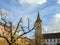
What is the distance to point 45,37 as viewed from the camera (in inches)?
5463

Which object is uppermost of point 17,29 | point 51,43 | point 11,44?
point 17,29

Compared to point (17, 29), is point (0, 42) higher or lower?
lower

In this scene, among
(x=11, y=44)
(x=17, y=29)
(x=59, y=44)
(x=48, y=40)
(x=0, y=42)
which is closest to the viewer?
(x=11, y=44)

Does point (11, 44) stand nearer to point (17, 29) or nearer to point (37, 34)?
point (17, 29)

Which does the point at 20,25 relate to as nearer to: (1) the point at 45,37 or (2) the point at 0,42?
(2) the point at 0,42

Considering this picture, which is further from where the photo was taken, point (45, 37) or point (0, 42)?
point (45, 37)

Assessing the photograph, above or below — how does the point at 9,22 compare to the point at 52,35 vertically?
above

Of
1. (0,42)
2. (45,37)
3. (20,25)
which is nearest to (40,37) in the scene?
(45,37)

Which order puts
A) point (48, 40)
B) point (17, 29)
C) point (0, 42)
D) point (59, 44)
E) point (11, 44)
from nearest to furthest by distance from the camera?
point (11, 44) → point (17, 29) → point (0, 42) → point (59, 44) → point (48, 40)

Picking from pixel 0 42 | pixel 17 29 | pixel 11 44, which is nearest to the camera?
pixel 11 44

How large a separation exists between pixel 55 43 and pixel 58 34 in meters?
6.71

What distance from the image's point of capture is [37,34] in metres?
140

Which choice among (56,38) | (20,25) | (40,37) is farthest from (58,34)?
(20,25)

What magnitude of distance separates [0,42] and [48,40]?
84468 millimetres
